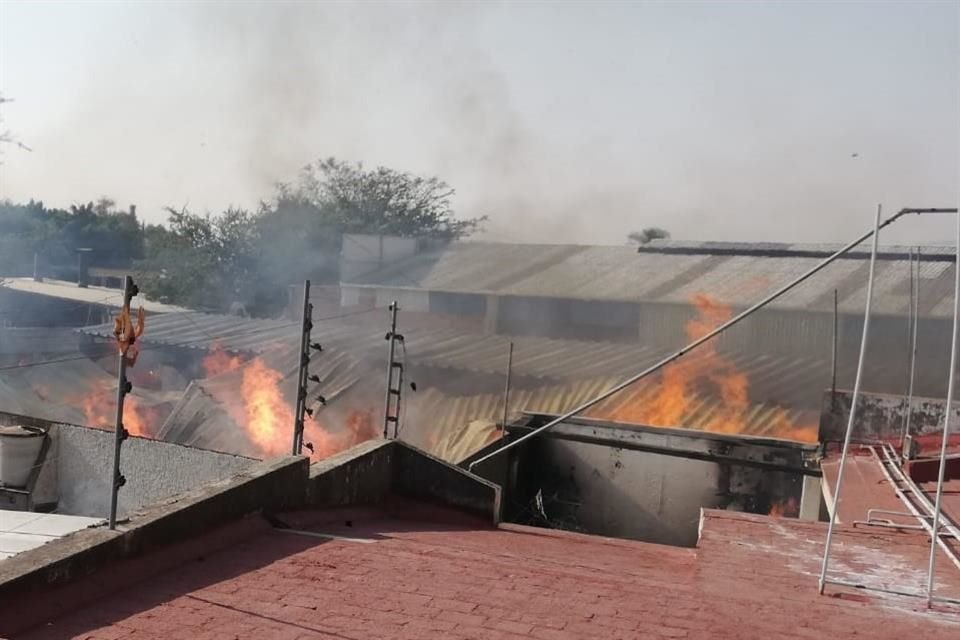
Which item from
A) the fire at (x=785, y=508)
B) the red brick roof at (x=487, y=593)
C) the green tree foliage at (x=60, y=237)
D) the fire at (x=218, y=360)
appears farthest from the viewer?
the green tree foliage at (x=60, y=237)

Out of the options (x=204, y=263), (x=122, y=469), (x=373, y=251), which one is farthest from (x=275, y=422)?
(x=204, y=263)

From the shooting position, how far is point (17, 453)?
9.65m

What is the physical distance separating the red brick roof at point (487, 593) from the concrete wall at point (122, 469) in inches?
135

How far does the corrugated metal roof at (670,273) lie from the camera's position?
69.1ft

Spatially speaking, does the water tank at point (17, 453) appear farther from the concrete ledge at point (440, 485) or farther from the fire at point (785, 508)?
the fire at point (785, 508)

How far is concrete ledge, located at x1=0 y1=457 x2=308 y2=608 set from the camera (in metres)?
3.93

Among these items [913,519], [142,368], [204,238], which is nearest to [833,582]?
[913,519]

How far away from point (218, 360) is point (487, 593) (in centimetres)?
1995

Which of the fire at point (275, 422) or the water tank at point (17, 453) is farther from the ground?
the water tank at point (17, 453)

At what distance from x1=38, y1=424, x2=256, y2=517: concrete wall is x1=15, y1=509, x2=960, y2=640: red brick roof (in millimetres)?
3431

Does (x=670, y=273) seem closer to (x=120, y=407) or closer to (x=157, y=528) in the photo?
(x=157, y=528)

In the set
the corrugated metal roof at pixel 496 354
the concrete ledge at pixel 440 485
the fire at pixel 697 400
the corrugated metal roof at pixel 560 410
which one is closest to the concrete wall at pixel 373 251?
the corrugated metal roof at pixel 496 354

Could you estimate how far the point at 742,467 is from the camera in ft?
45.4

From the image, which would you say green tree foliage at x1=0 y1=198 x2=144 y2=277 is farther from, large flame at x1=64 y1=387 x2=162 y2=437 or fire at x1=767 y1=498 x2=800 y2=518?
fire at x1=767 y1=498 x2=800 y2=518
